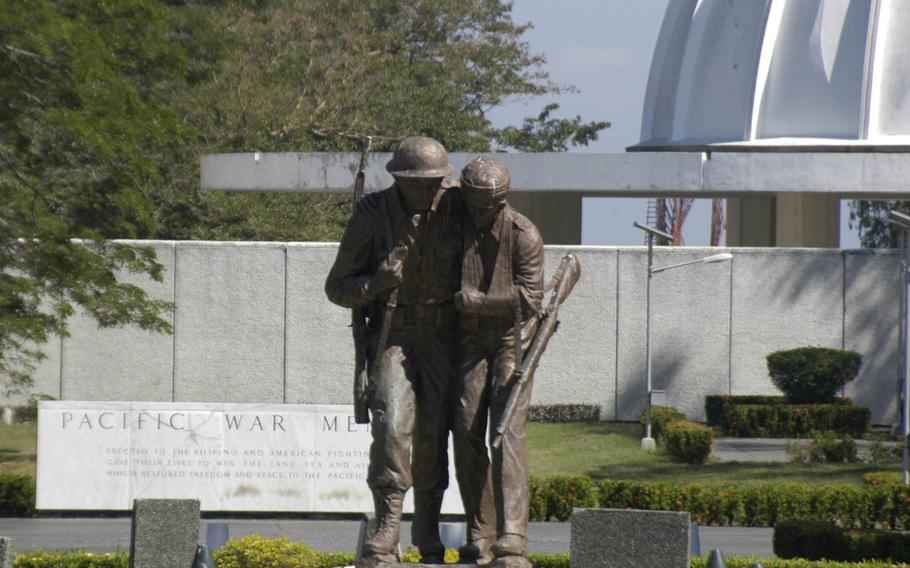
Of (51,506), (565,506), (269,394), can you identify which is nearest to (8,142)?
(51,506)

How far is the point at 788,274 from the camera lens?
29.7 m

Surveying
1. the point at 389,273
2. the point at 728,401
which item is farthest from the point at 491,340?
the point at 728,401

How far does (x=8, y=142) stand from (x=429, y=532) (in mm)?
12286

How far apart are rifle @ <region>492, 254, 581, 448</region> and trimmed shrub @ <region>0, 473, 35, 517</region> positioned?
41.5 ft

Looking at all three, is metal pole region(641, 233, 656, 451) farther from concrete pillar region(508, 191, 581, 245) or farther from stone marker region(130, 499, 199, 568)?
Answer: stone marker region(130, 499, 199, 568)

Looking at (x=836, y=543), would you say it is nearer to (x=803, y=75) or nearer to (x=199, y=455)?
(x=199, y=455)

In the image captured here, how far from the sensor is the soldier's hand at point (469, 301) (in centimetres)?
875

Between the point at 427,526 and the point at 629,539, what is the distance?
45.9 inches

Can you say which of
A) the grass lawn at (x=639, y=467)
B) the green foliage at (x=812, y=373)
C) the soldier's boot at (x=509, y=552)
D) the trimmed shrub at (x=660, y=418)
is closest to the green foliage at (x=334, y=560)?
the soldier's boot at (x=509, y=552)

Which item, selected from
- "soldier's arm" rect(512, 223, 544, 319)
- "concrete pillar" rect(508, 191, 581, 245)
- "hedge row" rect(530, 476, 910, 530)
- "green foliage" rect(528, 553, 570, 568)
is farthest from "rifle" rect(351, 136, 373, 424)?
"concrete pillar" rect(508, 191, 581, 245)

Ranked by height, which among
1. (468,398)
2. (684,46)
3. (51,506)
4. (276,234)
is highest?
(684,46)

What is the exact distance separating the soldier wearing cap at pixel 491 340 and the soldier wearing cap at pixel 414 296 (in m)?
0.11

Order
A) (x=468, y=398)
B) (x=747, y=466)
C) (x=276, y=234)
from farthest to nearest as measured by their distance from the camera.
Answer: (x=276, y=234) < (x=747, y=466) < (x=468, y=398)

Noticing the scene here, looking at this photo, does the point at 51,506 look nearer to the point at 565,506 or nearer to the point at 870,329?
the point at 565,506
